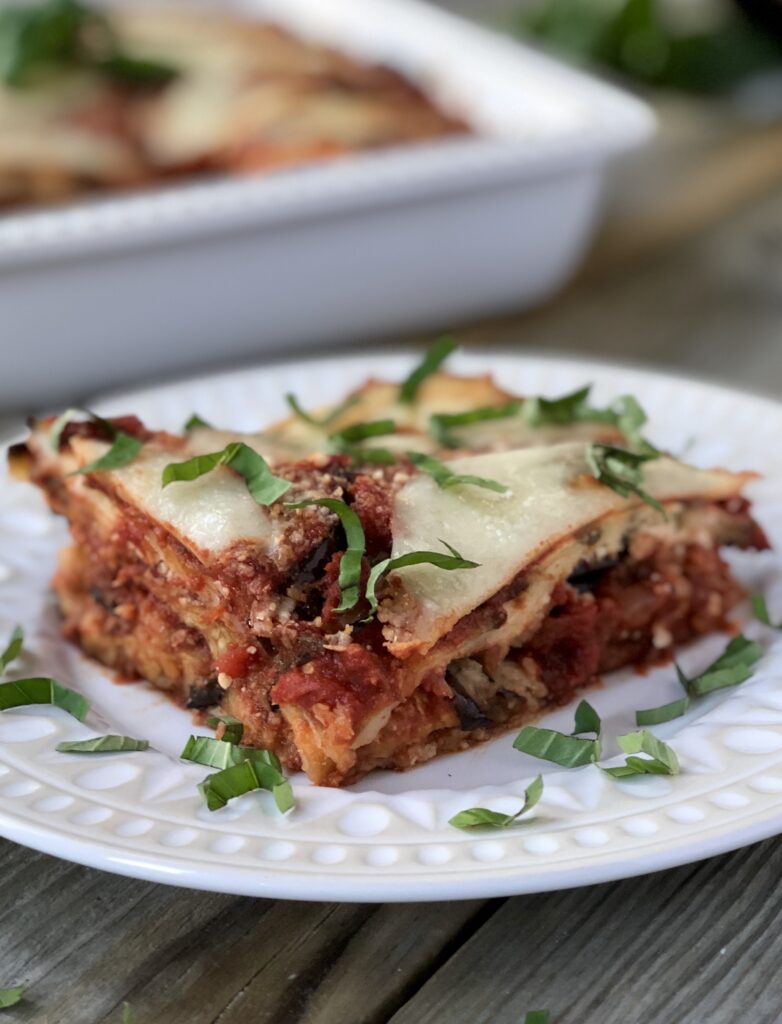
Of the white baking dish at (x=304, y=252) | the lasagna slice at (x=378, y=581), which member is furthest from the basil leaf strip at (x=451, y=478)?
the white baking dish at (x=304, y=252)

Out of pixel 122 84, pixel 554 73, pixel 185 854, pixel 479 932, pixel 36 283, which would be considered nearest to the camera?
pixel 185 854

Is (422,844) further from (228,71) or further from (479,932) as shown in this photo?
(228,71)

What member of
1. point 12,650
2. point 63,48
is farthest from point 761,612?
point 63,48

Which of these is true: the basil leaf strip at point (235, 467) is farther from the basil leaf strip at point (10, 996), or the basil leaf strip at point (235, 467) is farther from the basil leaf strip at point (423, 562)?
the basil leaf strip at point (10, 996)

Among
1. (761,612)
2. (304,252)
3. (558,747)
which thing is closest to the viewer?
(558,747)

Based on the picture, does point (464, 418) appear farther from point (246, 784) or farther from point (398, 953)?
point (398, 953)

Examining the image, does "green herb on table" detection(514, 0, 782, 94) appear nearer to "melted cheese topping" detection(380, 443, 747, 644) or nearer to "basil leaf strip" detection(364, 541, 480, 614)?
"melted cheese topping" detection(380, 443, 747, 644)

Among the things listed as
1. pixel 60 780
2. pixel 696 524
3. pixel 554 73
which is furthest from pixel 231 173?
pixel 60 780
